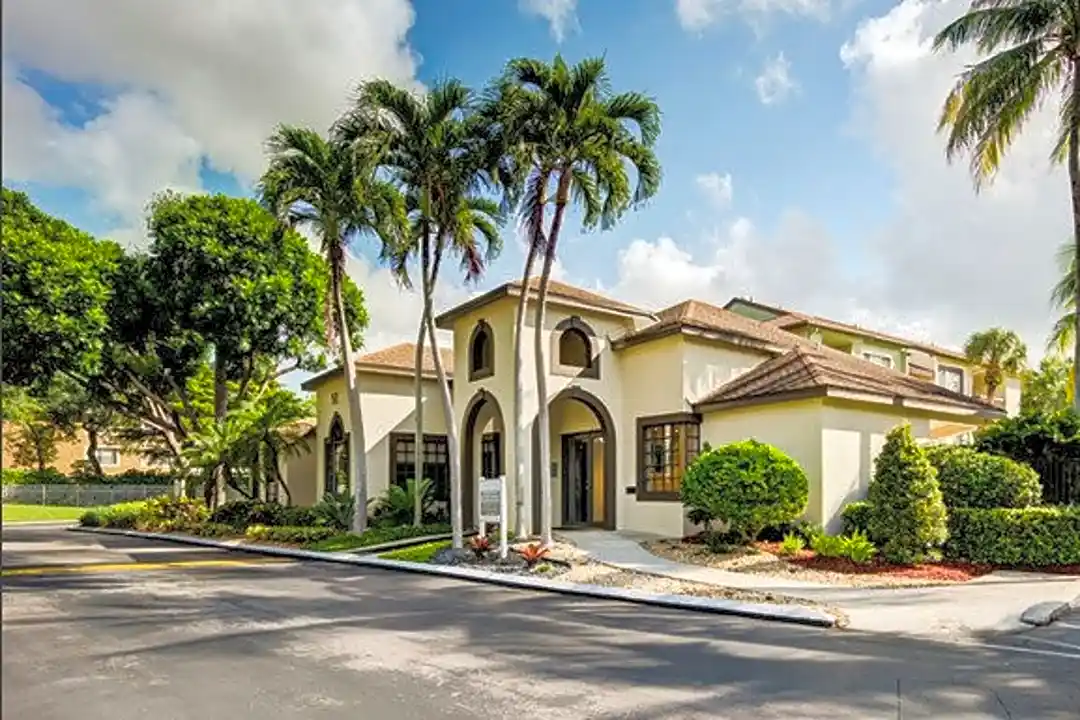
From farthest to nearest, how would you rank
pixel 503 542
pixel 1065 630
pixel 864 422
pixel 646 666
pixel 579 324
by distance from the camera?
pixel 579 324, pixel 864 422, pixel 503 542, pixel 1065 630, pixel 646 666

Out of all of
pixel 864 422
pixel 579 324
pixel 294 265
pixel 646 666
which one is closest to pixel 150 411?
pixel 294 265

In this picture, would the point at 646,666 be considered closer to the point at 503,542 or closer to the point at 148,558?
the point at 503,542

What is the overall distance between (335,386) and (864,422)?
621 inches

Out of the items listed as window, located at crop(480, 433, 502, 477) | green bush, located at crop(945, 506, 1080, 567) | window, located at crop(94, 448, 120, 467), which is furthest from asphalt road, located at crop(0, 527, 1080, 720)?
Answer: window, located at crop(94, 448, 120, 467)

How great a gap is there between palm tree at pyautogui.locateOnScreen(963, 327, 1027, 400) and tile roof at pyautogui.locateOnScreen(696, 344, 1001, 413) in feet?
50.8

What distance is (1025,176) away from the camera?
20.0 metres

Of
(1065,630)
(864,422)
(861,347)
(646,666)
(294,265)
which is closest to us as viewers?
(646,666)

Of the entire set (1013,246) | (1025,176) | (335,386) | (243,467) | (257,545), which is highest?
(1025,176)

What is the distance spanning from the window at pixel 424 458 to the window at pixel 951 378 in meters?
22.1

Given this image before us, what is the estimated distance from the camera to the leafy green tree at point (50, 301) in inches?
884

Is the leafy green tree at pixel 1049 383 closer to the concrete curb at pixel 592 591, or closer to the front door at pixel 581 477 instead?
the front door at pixel 581 477

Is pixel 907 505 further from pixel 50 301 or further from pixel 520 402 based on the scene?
pixel 50 301

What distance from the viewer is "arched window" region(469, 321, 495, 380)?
67.9 ft

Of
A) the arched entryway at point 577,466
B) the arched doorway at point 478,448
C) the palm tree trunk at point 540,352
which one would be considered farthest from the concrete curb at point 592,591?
the arched entryway at point 577,466
